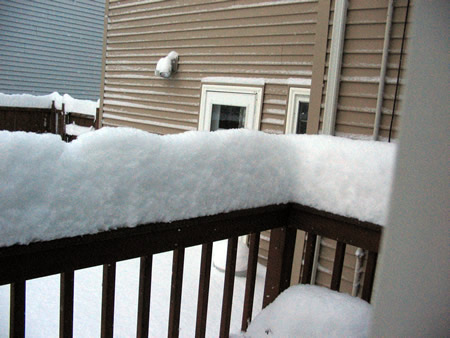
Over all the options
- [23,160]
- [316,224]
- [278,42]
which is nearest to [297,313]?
[316,224]

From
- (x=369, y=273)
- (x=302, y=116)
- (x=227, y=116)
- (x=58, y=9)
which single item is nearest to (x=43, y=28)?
(x=58, y=9)

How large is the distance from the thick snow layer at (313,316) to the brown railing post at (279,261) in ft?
0.52

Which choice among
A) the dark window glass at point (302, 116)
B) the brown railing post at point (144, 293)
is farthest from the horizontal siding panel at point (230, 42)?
the brown railing post at point (144, 293)

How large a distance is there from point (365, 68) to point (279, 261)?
2180 mm

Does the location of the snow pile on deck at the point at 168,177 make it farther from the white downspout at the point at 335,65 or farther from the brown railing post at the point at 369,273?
the white downspout at the point at 335,65

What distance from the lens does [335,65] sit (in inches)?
127

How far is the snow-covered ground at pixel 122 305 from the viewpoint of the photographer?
2682 mm

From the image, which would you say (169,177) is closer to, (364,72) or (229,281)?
(229,281)

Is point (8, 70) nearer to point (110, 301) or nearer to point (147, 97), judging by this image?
point (147, 97)

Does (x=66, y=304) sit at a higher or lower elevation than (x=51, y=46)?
lower

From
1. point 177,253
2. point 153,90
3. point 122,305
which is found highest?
point 153,90

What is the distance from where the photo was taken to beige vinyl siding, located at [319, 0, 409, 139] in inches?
119

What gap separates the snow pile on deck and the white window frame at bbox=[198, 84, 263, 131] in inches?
127

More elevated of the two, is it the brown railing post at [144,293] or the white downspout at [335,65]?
the white downspout at [335,65]
